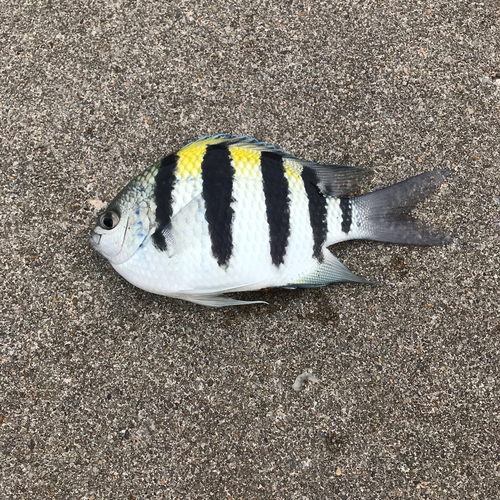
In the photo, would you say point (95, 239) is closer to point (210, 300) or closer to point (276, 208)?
point (210, 300)

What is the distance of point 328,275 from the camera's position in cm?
158

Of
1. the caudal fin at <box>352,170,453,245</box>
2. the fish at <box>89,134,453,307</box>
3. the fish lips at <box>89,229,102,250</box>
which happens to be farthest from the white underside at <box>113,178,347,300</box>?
the caudal fin at <box>352,170,453,245</box>

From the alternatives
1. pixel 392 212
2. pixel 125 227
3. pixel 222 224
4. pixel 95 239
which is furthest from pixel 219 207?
pixel 392 212

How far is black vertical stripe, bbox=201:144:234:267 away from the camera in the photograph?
4.76 feet

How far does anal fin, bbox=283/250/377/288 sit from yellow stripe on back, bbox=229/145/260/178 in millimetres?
410

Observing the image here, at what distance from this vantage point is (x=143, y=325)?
1674 mm

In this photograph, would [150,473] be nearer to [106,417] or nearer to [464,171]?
[106,417]

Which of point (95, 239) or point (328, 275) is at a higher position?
point (95, 239)

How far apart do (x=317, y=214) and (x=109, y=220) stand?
29.6 inches

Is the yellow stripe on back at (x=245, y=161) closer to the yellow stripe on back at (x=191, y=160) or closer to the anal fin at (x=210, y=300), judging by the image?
the yellow stripe on back at (x=191, y=160)

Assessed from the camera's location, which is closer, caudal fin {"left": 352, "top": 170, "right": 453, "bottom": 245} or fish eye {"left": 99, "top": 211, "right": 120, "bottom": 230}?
fish eye {"left": 99, "top": 211, "right": 120, "bottom": 230}

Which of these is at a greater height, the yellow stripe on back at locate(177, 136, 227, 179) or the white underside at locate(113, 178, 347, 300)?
the yellow stripe on back at locate(177, 136, 227, 179)

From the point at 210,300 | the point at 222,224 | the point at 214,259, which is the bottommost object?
the point at 210,300

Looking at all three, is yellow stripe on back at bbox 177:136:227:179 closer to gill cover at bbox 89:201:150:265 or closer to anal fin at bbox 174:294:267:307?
gill cover at bbox 89:201:150:265
